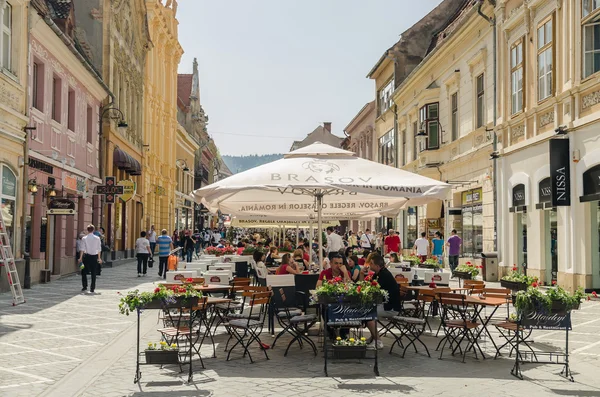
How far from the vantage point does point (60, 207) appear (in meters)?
19.9

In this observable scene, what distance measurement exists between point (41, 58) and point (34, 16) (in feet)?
6.12

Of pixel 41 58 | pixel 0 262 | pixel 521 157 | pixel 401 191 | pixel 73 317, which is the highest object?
pixel 41 58

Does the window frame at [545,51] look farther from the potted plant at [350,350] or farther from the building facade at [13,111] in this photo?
the building facade at [13,111]

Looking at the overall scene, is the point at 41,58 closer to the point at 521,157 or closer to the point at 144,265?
the point at 144,265

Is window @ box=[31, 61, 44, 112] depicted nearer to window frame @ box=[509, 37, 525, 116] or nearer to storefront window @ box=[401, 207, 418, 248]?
window frame @ box=[509, 37, 525, 116]

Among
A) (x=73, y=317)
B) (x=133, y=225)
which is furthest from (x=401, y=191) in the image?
(x=133, y=225)

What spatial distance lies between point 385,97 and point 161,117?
586 inches

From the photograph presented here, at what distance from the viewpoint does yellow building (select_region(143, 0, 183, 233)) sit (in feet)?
137

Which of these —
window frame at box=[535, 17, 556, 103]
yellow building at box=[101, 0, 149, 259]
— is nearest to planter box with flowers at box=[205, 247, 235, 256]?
yellow building at box=[101, 0, 149, 259]

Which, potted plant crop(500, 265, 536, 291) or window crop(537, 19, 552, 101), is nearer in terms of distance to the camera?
potted plant crop(500, 265, 536, 291)

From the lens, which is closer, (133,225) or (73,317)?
(73,317)

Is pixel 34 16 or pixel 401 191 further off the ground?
pixel 34 16

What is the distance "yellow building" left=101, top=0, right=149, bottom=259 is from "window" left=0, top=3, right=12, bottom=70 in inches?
417

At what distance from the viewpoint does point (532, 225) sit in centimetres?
1920
